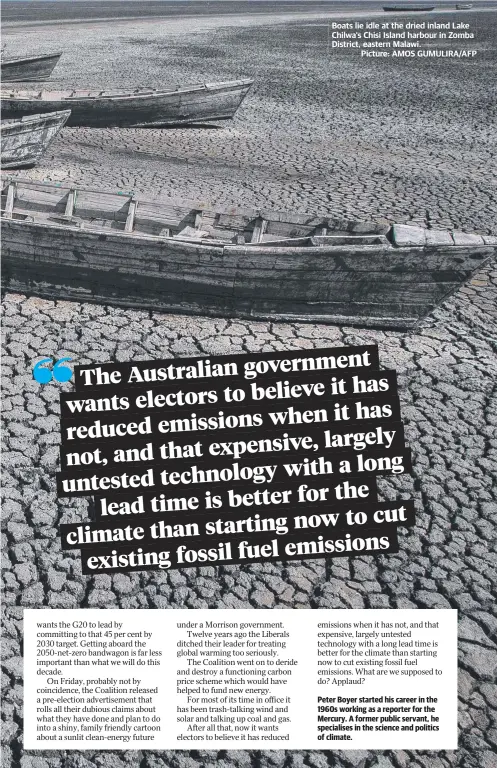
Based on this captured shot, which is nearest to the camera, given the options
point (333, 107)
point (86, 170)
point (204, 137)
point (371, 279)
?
A: point (371, 279)

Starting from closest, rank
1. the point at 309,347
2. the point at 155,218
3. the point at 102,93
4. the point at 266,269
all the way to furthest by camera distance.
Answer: the point at 309,347
the point at 266,269
the point at 155,218
the point at 102,93

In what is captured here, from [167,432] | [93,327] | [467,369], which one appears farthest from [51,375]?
[467,369]

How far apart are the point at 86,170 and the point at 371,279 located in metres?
8.34

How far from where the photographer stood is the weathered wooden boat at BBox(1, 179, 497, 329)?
785 centimetres

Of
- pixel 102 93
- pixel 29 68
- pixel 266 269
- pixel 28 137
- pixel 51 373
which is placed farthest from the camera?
pixel 29 68

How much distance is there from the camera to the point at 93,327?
823cm

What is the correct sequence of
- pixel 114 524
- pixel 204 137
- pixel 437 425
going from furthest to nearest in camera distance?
pixel 204 137 < pixel 437 425 < pixel 114 524

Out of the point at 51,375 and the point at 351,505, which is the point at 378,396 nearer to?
the point at 351,505

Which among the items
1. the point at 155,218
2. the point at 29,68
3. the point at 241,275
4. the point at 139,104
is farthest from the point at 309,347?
the point at 29,68

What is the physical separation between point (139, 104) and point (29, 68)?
8190mm

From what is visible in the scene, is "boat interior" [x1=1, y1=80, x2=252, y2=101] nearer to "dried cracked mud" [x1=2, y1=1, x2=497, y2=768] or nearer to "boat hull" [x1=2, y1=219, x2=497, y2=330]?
"dried cracked mud" [x1=2, y1=1, x2=497, y2=768]

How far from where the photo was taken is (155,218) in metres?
9.90

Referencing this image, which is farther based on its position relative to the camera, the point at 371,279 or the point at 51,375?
the point at 371,279

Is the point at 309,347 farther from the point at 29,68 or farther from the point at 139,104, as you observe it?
the point at 29,68
